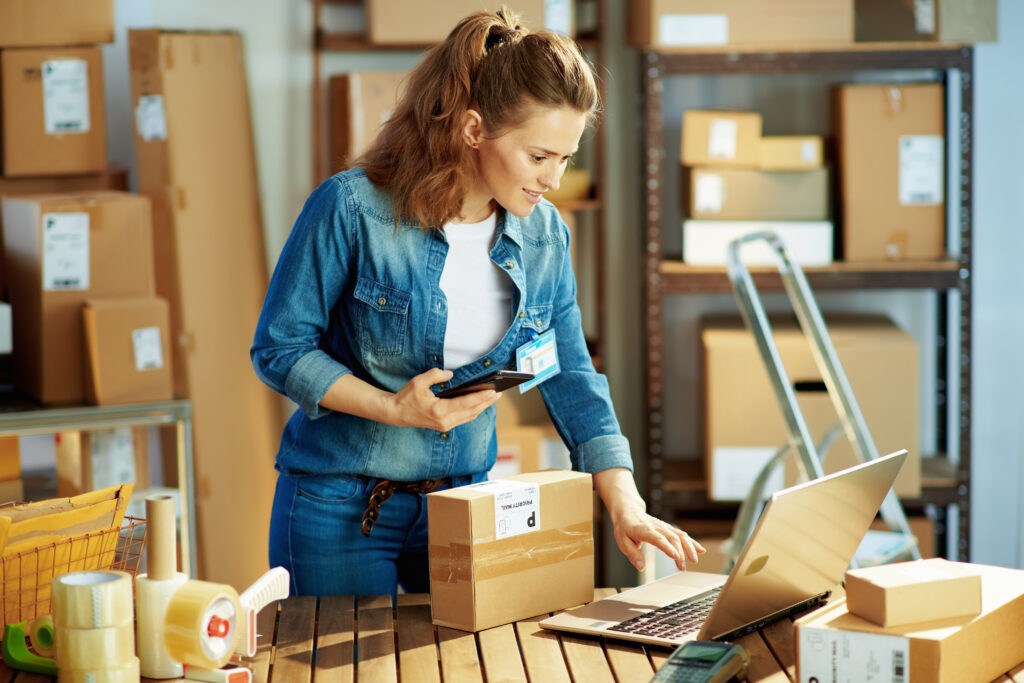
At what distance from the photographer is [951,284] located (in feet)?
10.5

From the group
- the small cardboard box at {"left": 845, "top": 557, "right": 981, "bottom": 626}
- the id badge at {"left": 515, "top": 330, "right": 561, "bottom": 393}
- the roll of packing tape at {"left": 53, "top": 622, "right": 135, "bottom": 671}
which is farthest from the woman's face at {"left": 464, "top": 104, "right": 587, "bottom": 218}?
the roll of packing tape at {"left": 53, "top": 622, "right": 135, "bottom": 671}

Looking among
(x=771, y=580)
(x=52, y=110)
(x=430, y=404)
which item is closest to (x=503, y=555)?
(x=430, y=404)

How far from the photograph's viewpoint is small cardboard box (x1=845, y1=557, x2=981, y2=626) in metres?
1.27

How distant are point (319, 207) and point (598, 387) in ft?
1.73

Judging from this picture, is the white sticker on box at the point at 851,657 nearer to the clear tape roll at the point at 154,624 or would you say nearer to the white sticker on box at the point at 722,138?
the clear tape roll at the point at 154,624

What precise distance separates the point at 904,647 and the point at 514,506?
53cm

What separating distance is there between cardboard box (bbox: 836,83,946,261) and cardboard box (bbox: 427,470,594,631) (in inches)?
73.4

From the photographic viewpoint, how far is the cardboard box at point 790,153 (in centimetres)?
318

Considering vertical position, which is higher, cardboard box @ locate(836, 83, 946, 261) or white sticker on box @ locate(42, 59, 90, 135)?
white sticker on box @ locate(42, 59, 90, 135)

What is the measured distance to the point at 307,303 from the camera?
167 centimetres

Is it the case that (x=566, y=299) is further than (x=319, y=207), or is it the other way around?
(x=566, y=299)

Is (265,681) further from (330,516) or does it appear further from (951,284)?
(951,284)

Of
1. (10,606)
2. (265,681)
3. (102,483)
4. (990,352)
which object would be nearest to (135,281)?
(102,483)

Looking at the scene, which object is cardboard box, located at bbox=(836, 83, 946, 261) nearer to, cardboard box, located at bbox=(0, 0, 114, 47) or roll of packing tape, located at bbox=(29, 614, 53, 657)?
cardboard box, located at bbox=(0, 0, 114, 47)
